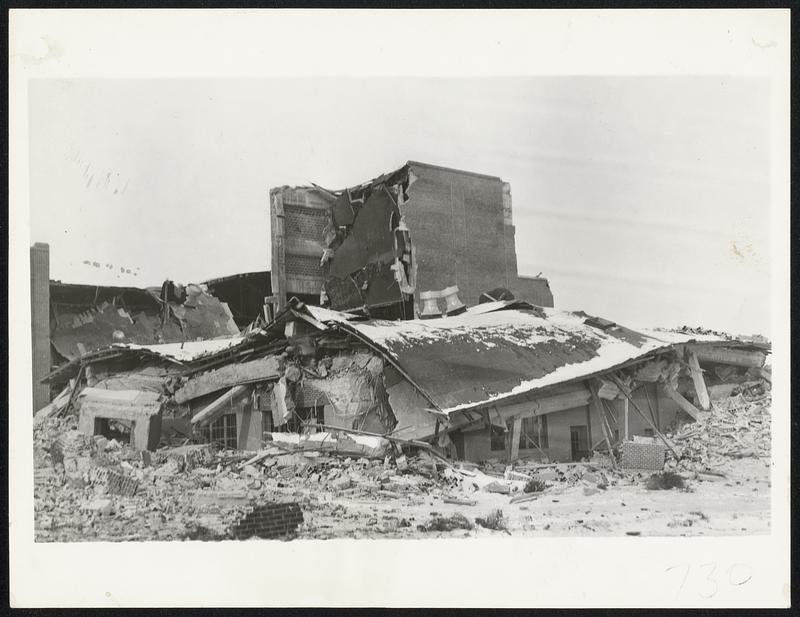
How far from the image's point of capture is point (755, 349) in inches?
380

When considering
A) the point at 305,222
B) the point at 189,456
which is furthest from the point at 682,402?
the point at 305,222

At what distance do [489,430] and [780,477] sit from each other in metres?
3.31

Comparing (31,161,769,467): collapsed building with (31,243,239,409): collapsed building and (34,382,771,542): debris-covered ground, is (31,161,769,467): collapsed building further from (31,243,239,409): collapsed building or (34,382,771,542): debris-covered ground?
(34,382,771,542): debris-covered ground

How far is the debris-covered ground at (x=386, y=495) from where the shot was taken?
8.87m

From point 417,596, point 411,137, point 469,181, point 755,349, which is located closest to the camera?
A: point 417,596

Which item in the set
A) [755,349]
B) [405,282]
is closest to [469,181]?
[405,282]

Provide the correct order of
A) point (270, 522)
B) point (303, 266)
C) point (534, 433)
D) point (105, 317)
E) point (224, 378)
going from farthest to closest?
point (303, 266)
point (105, 317)
point (224, 378)
point (534, 433)
point (270, 522)

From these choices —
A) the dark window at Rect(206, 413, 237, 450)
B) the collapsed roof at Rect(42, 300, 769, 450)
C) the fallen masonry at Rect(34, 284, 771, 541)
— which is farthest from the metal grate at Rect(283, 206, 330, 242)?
the dark window at Rect(206, 413, 237, 450)

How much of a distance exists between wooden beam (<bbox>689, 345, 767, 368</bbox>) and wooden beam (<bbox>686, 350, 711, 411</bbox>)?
0.08 m

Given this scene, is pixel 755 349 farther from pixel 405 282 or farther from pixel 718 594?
pixel 405 282

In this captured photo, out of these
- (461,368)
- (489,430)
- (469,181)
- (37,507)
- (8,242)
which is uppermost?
(469,181)

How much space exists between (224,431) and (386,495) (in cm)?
274

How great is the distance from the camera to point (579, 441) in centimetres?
1018

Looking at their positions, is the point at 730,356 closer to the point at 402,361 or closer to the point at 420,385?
the point at 420,385
